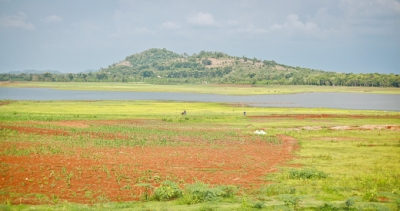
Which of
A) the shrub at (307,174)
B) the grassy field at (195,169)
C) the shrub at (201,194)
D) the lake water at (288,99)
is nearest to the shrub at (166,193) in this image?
the grassy field at (195,169)

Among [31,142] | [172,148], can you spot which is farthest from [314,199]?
[31,142]

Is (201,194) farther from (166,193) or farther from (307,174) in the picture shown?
(307,174)

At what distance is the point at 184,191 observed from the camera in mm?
16938

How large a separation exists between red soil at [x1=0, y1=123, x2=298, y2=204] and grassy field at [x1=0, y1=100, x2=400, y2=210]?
0.17 ft

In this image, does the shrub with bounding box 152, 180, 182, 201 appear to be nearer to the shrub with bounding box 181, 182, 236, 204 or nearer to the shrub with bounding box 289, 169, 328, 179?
the shrub with bounding box 181, 182, 236, 204

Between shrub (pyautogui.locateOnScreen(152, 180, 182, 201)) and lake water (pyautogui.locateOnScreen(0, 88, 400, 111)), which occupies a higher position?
shrub (pyautogui.locateOnScreen(152, 180, 182, 201))

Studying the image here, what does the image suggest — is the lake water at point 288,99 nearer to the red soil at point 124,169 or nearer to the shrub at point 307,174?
the red soil at point 124,169

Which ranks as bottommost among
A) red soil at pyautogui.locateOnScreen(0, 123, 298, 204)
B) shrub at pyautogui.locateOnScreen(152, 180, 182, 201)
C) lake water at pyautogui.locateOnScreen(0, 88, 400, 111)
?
lake water at pyautogui.locateOnScreen(0, 88, 400, 111)

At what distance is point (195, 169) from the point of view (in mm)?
22141

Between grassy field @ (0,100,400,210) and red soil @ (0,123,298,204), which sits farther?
red soil @ (0,123,298,204)

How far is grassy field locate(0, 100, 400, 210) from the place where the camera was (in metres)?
A: 15.2

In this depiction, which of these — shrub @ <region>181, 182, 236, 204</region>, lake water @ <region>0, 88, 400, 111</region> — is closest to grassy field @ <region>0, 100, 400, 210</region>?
shrub @ <region>181, 182, 236, 204</region>

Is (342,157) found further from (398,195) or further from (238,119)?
(238,119)

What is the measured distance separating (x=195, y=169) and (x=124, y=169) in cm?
393
